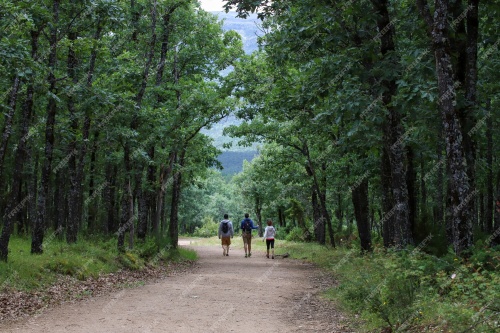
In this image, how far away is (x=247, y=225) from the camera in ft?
78.3

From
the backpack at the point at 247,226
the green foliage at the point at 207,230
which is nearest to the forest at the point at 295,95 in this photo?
the backpack at the point at 247,226

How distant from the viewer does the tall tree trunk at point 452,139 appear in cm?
877

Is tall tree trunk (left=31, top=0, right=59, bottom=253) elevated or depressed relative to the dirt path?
elevated

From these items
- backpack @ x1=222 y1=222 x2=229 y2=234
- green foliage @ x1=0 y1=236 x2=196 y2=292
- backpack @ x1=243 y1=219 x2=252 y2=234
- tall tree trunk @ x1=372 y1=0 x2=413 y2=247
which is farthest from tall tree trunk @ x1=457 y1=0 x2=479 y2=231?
backpack @ x1=222 y1=222 x2=229 y2=234

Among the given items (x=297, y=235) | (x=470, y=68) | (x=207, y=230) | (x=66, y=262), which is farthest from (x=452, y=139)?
(x=207, y=230)

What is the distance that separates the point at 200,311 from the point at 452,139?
236 inches

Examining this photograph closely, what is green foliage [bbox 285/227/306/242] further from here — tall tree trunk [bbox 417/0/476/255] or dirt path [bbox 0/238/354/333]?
tall tree trunk [bbox 417/0/476/255]

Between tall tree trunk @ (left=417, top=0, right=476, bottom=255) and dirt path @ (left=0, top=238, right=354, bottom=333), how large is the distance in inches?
118

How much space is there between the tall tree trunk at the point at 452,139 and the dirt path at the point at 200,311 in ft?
9.84

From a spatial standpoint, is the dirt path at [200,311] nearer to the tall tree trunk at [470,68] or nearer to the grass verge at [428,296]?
the grass verge at [428,296]

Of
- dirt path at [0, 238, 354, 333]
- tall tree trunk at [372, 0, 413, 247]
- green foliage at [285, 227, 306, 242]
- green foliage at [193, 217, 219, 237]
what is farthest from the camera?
green foliage at [193, 217, 219, 237]

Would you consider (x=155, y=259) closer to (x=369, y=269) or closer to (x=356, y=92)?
(x=369, y=269)

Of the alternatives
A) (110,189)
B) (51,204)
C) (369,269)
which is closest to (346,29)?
(369,269)

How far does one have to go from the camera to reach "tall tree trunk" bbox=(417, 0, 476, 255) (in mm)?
8766
